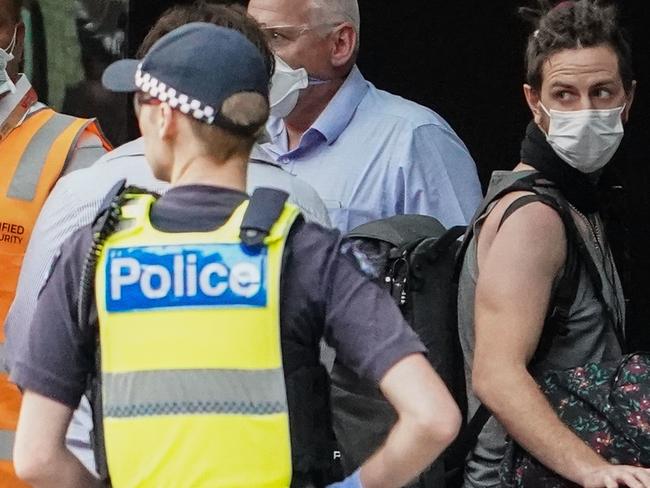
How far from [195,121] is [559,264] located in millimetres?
1020

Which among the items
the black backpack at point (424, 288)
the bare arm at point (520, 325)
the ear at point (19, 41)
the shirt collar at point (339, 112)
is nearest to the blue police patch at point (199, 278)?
the black backpack at point (424, 288)

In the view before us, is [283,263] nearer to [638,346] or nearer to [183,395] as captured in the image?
[183,395]

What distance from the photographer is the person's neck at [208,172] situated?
2.20 metres

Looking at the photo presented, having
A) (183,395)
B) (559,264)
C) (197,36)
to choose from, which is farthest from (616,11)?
(183,395)

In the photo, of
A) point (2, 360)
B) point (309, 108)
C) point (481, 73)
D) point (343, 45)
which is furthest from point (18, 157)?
point (481, 73)

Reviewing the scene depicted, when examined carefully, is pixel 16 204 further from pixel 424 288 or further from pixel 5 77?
pixel 424 288

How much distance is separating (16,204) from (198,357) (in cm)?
125

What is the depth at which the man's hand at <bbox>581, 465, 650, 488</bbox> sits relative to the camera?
265 centimetres

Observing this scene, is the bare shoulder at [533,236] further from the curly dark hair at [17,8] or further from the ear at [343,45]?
the curly dark hair at [17,8]

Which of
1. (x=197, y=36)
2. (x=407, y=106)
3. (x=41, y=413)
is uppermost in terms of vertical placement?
(x=197, y=36)

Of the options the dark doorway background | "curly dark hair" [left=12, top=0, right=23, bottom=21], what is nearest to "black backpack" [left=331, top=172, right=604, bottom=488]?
"curly dark hair" [left=12, top=0, right=23, bottom=21]

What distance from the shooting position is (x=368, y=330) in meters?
2.17

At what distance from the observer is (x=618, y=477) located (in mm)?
2680

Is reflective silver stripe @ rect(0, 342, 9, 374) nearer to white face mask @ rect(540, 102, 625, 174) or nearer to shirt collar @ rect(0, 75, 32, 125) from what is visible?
shirt collar @ rect(0, 75, 32, 125)
